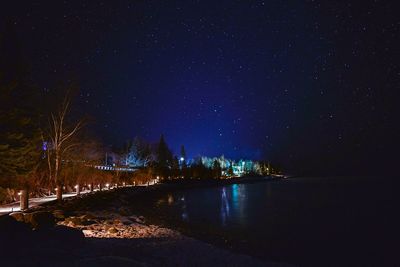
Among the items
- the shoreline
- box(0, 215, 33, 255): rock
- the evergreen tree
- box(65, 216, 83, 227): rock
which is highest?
the evergreen tree

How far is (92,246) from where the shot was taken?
16.6 metres

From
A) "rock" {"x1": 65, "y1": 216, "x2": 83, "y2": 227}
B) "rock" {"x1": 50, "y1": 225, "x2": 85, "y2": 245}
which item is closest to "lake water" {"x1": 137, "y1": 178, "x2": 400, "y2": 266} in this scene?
"rock" {"x1": 65, "y1": 216, "x2": 83, "y2": 227}

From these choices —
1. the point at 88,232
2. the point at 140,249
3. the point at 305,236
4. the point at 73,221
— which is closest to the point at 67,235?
the point at 140,249

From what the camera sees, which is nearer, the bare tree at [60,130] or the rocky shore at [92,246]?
the rocky shore at [92,246]

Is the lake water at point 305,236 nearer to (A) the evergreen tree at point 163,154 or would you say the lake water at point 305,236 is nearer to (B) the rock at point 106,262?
(B) the rock at point 106,262

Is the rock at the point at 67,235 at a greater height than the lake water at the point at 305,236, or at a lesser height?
greater

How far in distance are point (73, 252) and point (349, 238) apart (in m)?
20.6

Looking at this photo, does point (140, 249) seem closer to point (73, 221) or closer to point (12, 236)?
point (12, 236)

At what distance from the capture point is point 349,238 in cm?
2775

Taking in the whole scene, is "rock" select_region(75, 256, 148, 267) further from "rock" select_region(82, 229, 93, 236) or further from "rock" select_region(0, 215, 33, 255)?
"rock" select_region(82, 229, 93, 236)

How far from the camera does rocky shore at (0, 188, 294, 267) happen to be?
12516mm

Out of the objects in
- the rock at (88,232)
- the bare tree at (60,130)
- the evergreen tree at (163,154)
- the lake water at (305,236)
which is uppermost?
the evergreen tree at (163,154)

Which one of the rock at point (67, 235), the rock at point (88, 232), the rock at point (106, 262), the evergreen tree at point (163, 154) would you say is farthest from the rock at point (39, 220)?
the evergreen tree at point (163, 154)

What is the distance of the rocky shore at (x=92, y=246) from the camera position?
12.5 m
